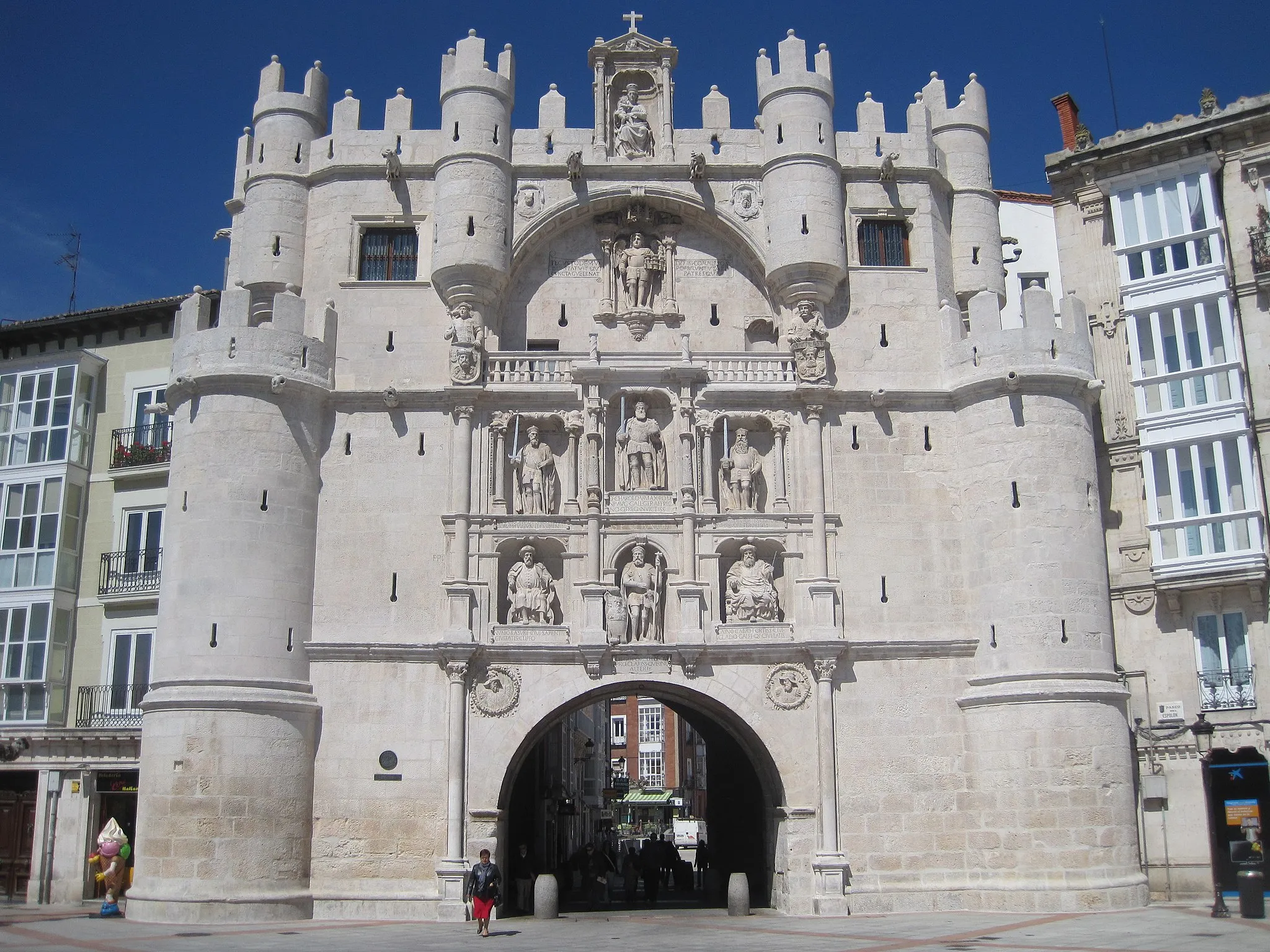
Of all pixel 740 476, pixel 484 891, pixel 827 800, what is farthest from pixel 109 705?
pixel 827 800

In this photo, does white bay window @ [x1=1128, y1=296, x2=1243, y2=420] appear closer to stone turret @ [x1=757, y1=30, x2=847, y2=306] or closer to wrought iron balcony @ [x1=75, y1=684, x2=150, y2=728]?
stone turret @ [x1=757, y1=30, x2=847, y2=306]

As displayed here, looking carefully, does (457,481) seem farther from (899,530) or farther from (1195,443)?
(1195,443)

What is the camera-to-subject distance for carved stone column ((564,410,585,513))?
27.0 m

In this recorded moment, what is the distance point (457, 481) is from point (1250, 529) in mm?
16613

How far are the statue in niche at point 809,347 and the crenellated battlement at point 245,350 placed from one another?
995cm

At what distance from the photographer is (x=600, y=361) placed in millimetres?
27266

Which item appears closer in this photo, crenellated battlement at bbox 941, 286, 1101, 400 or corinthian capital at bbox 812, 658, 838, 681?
corinthian capital at bbox 812, 658, 838, 681

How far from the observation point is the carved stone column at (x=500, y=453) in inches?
1061

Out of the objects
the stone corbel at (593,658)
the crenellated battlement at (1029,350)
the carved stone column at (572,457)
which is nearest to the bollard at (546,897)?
the stone corbel at (593,658)

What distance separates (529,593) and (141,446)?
11.4 meters

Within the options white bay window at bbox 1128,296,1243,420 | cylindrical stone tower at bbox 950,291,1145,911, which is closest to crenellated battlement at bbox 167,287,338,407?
cylindrical stone tower at bbox 950,291,1145,911

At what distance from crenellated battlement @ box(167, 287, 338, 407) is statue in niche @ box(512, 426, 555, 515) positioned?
14.5 ft

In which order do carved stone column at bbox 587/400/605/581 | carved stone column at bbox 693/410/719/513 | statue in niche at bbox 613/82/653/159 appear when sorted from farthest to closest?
statue in niche at bbox 613/82/653/159
carved stone column at bbox 693/410/719/513
carved stone column at bbox 587/400/605/581

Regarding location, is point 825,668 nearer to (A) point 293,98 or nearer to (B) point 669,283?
(B) point 669,283
